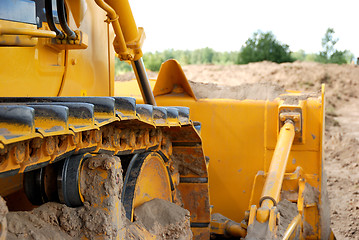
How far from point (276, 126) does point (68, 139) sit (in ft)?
9.76

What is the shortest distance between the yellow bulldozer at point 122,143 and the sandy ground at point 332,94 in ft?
1.37

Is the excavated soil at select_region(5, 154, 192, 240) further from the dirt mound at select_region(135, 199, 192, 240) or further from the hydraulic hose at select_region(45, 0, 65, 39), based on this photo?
the hydraulic hose at select_region(45, 0, 65, 39)

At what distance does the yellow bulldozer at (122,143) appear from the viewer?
1.58 m

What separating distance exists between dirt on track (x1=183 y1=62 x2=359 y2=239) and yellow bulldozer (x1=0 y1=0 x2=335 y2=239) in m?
0.47

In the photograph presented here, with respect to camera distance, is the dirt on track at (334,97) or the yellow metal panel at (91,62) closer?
the yellow metal panel at (91,62)

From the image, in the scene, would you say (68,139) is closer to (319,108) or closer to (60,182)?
(60,182)

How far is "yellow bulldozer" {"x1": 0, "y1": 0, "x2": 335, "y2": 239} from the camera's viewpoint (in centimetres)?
158

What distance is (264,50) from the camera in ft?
84.7

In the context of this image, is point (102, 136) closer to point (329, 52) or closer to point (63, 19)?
point (63, 19)

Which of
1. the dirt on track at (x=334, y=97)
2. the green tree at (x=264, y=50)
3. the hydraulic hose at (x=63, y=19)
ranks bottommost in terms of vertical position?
the dirt on track at (x=334, y=97)

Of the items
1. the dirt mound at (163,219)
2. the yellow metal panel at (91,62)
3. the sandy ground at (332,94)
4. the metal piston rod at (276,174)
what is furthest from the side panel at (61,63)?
the sandy ground at (332,94)

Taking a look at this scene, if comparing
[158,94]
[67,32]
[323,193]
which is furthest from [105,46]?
[323,193]

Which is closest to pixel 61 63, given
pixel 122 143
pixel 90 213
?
pixel 122 143

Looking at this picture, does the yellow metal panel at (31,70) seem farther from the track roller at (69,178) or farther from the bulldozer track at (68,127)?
the track roller at (69,178)
